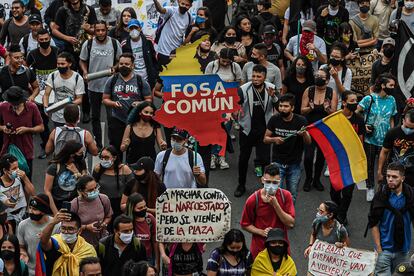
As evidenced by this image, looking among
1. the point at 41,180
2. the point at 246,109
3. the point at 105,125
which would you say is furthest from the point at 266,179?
the point at 105,125

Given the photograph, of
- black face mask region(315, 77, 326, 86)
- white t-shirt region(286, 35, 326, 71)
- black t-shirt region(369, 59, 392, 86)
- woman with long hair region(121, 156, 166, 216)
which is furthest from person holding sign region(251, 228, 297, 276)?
white t-shirt region(286, 35, 326, 71)

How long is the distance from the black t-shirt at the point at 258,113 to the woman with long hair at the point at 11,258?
4734mm

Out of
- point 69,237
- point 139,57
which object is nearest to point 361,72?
point 139,57

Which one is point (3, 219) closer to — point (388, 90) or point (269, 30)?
point (388, 90)

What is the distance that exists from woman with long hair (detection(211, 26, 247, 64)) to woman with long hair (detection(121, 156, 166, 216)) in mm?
4533

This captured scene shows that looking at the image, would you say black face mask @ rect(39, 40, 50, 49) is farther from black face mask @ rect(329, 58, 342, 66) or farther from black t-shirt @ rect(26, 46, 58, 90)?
black face mask @ rect(329, 58, 342, 66)

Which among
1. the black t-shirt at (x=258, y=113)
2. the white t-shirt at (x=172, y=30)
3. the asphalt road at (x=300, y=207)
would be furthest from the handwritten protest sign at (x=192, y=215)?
the white t-shirt at (x=172, y=30)

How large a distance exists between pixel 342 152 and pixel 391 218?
1.18 metres

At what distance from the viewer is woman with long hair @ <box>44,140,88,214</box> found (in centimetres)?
1231

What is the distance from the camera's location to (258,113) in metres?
14.7

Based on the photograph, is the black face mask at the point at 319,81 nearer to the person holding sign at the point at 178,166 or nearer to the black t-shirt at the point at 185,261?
the person holding sign at the point at 178,166

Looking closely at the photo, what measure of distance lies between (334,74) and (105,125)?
386 centimetres

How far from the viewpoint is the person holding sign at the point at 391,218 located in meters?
11.6

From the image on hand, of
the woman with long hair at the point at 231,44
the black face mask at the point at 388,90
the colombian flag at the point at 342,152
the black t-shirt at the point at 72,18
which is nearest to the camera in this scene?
the colombian flag at the point at 342,152
